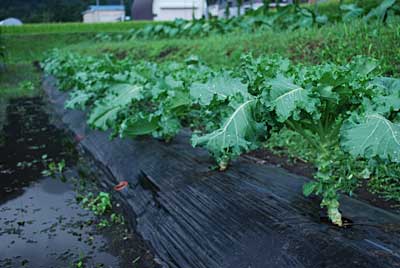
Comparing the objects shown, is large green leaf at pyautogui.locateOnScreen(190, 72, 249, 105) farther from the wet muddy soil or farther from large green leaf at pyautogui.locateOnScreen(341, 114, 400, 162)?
the wet muddy soil

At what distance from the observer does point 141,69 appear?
4.64 metres

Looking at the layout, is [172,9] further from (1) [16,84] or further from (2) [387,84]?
(2) [387,84]

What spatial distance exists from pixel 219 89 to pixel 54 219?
1.98m

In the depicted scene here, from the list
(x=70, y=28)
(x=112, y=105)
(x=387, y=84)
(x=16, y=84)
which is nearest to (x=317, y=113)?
(x=387, y=84)

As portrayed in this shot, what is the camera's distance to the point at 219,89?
2342 millimetres

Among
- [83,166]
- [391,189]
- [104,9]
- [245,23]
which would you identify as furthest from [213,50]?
[104,9]

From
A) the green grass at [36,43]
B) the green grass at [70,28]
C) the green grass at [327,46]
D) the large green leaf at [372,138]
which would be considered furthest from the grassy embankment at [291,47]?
the green grass at [70,28]

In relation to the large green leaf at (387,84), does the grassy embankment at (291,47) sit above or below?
below

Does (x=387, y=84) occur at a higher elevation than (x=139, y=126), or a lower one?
higher

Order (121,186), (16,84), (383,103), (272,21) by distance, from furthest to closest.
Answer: (16,84), (272,21), (121,186), (383,103)

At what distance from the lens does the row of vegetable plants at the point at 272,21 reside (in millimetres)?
5785

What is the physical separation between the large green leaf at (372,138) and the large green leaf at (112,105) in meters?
2.41

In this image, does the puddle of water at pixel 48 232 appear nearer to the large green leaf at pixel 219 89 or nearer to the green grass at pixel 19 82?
the large green leaf at pixel 219 89

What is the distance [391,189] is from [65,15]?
184 ft
